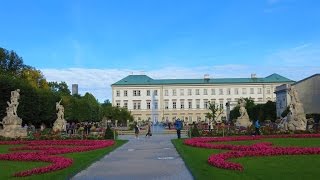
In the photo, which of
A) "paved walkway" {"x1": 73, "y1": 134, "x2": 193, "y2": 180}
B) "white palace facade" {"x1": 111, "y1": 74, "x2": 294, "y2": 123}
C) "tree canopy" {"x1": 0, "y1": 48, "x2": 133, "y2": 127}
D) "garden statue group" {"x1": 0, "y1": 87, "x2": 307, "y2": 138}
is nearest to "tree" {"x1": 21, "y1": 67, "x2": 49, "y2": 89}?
"tree canopy" {"x1": 0, "y1": 48, "x2": 133, "y2": 127}

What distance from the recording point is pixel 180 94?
155m

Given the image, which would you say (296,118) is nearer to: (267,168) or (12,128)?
(12,128)

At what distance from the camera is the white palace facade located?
153250mm

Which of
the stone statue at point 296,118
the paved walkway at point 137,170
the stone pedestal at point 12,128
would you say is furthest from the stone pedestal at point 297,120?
the paved walkway at point 137,170

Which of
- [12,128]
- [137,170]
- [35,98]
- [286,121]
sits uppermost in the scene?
[35,98]

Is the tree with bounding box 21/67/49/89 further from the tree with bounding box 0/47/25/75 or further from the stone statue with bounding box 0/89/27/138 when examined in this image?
the stone statue with bounding box 0/89/27/138

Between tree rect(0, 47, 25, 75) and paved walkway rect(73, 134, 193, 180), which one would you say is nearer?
paved walkway rect(73, 134, 193, 180)

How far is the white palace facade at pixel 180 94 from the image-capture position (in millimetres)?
153250

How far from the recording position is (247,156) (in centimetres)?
1844

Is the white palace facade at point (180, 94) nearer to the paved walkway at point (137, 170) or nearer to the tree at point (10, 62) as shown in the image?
the tree at point (10, 62)

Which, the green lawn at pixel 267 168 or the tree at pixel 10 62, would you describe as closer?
the green lawn at pixel 267 168

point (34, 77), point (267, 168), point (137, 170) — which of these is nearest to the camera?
point (267, 168)

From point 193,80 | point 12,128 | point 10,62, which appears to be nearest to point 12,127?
point 12,128

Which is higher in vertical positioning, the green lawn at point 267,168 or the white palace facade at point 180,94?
the white palace facade at point 180,94
